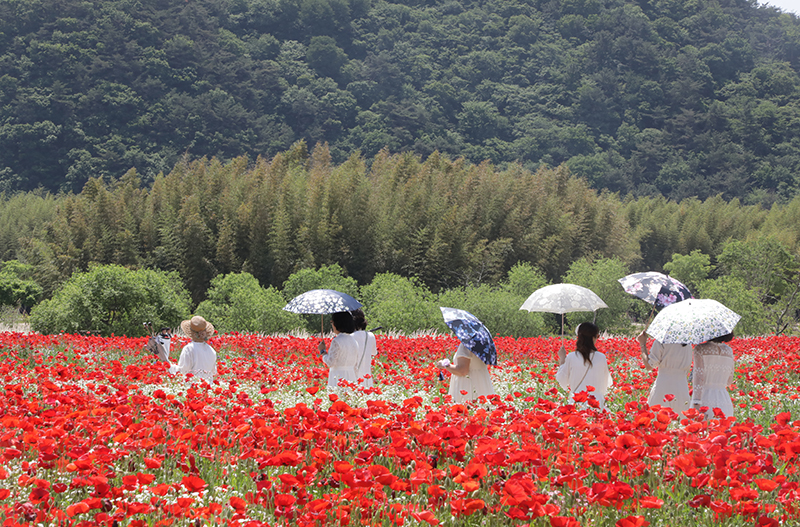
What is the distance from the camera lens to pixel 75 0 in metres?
72.8

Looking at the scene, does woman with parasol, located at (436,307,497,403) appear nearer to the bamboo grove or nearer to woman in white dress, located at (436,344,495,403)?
woman in white dress, located at (436,344,495,403)

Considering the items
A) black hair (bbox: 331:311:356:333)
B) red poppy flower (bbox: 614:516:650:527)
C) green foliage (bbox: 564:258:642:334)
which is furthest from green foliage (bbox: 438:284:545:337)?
red poppy flower (bbox: 614:516:650:527)

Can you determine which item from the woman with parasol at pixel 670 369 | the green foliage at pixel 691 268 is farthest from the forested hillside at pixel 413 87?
the woman with parasol at pixel 670 369

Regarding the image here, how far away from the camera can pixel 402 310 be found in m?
17.1

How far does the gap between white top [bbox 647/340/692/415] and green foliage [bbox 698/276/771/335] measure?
15665 mm

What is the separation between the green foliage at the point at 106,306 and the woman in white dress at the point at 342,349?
1113 cm

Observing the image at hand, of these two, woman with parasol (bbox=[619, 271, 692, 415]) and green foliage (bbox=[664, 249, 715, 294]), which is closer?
woman with parasol (bbox=[619, 271, 692, 415])

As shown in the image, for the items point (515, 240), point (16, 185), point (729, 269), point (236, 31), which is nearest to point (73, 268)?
point (515, 240)

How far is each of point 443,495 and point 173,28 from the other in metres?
83.7

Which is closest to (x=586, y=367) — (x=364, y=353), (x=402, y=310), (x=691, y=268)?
(x=364, y=353)

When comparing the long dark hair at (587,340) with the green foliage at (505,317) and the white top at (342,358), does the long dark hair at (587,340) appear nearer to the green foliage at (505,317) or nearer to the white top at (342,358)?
the white top at (342,358)

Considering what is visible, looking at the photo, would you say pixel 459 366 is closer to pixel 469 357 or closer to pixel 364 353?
pixel 469 357

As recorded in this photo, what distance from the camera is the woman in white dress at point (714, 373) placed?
16.4 ft

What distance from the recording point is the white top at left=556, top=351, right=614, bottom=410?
5281 millimetres
